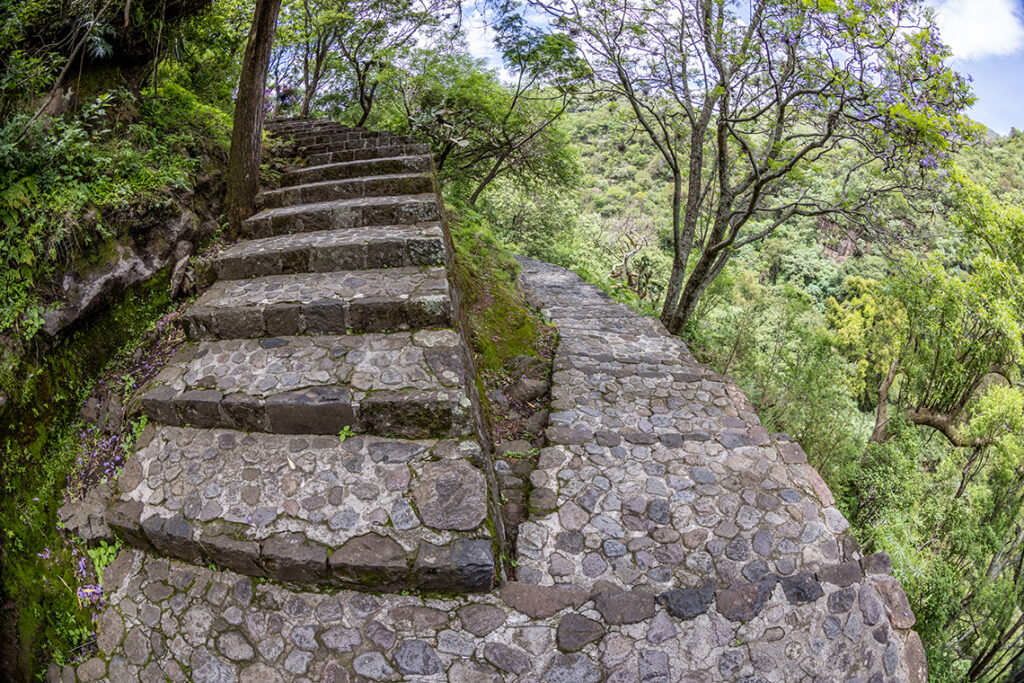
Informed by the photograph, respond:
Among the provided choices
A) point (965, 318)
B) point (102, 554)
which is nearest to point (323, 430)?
point (102, 554)

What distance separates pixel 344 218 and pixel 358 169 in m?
1.26

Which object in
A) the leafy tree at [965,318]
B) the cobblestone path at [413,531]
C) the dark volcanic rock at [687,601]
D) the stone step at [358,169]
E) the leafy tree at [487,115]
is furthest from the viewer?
the leafy tree at [487,115]

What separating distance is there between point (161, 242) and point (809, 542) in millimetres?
5264

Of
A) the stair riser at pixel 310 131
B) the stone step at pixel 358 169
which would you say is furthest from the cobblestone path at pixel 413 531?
the stair riser at pixel 310 131

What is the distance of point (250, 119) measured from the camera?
420 centimetres

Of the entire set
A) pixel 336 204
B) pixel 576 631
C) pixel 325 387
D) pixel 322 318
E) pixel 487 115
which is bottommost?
pixel 576 631

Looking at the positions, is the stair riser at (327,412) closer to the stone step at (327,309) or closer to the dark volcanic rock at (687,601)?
the stone step at (327,309)

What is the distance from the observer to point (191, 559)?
8.05ft

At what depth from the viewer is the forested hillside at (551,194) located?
2900 mm

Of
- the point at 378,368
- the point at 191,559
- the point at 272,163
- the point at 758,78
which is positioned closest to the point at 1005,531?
the point at 758,78

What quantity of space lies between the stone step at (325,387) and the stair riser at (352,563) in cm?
69

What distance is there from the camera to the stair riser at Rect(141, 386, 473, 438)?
272 cm

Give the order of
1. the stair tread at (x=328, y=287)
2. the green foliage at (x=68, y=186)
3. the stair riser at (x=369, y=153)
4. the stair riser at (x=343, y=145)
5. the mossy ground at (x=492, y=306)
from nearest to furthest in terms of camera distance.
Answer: the green foliage at (x=68, y=186), the stair tread at (x=328, y=287), the mossy ground at (x=492, y=306), the stair riser at (x=369, y=153), the stair riser at (x=343, y=145)

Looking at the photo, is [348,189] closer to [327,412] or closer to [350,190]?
[350,190]
